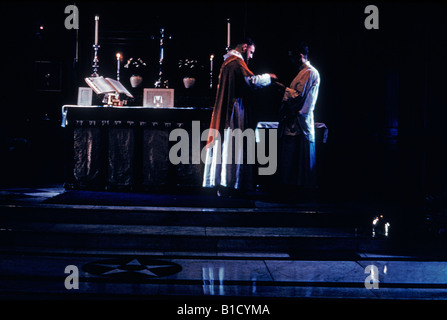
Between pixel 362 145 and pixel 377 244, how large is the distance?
2.44 metres

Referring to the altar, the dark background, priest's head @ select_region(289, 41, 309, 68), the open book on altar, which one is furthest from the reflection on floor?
priest's head @ select_region(289, 41, 309, 68)

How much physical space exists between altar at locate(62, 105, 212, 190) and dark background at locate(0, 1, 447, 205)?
1710 mm

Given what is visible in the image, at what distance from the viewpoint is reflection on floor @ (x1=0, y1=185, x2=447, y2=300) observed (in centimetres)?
434

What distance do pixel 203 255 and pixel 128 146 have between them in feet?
9.42

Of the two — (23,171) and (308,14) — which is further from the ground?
(308,14)

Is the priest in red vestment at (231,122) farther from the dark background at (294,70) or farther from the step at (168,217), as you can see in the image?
the dark background at (294,70)

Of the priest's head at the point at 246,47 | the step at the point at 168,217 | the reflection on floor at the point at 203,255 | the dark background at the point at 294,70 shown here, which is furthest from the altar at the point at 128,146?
the dark background at the point at 294,70

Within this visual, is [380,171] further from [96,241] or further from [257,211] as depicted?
[96,241]

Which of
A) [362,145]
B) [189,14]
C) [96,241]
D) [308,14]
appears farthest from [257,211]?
[189,14]

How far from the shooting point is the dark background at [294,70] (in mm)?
7469

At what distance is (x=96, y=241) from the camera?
577 centimetres

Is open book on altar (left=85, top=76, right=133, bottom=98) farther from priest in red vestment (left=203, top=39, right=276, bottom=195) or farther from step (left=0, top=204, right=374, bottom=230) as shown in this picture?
step (left=0, top=204, right=374, bottom=230)

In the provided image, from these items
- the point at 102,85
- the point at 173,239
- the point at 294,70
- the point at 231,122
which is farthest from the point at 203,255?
the point at 294,70

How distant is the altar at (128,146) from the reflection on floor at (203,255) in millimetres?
931
